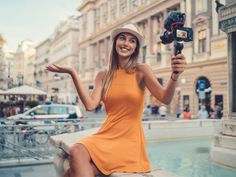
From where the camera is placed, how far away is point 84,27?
63094 millimetres

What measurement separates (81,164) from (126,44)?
108cm

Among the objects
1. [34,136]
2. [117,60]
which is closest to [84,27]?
[34,136]

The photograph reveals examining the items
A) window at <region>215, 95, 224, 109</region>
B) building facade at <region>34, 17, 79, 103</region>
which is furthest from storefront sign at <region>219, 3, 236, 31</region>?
building facade at <region>34, 17, 79, 103</region>

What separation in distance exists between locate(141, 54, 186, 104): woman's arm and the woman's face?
185 mm

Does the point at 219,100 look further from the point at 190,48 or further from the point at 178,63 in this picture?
the point at 178,63

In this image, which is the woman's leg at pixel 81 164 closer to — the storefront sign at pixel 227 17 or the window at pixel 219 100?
the storefront sign at pixel 227 17

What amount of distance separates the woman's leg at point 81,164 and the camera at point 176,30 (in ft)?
3.38

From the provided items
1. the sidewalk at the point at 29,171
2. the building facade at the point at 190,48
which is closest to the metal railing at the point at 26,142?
the sidewalk at the point at 29,171

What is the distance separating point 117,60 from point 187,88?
94.6 feet

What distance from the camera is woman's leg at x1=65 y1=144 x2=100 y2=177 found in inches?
89.2

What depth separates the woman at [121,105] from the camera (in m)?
2.35

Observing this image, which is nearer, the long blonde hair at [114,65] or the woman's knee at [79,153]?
the woman's knee at [79,153]

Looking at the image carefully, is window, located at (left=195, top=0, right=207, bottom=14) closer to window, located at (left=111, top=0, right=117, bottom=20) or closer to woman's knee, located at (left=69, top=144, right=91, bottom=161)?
window, located at (left=111, top=0, right=117, bottom=20)

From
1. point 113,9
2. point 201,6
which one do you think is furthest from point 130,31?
point 113,9
